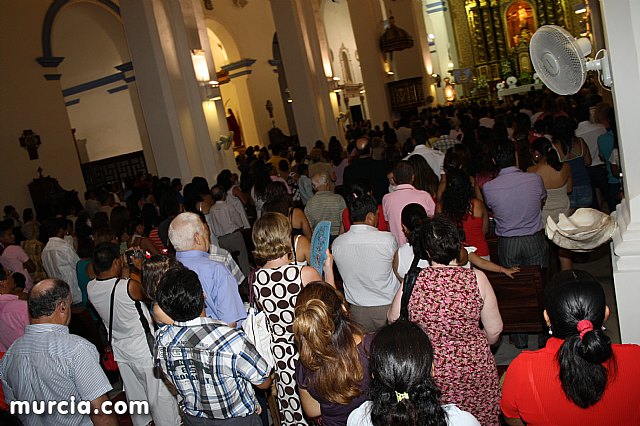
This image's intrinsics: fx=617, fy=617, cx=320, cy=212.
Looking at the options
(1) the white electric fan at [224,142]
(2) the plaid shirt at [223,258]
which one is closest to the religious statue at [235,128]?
(1) the white electric fan at [224,142]

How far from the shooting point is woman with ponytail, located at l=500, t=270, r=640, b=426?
2215mm

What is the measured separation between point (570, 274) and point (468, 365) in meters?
0.74

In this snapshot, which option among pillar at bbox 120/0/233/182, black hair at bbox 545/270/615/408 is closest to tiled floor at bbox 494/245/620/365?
black hair at bbox 545/270/615/408

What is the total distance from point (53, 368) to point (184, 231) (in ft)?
4.14

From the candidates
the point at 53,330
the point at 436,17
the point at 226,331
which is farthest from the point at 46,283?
the point at 436,17

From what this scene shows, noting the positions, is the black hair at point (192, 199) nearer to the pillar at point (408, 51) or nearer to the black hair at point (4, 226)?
the black hair at point (4, 226)

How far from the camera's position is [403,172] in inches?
218

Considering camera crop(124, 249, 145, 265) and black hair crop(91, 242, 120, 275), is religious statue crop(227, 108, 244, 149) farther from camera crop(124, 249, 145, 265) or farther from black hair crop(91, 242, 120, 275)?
black hair crop(91, 242, 120, 275)

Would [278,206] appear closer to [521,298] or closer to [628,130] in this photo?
[521,298]

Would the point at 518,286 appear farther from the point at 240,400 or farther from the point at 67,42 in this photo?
the point at 67,42

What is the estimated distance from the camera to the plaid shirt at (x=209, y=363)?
2912mm

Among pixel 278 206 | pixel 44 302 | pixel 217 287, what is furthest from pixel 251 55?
pixel 44 302

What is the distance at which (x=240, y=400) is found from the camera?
3.05 metres

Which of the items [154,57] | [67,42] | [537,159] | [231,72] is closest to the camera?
[537,159]
